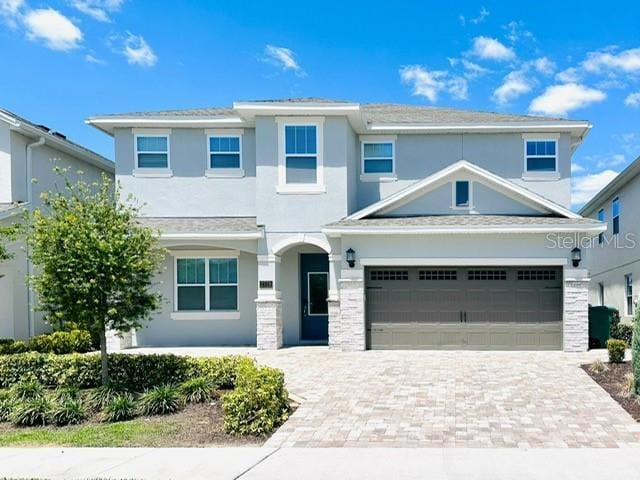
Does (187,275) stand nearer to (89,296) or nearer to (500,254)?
(89,296)

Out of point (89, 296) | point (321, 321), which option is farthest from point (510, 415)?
point (321, 321)

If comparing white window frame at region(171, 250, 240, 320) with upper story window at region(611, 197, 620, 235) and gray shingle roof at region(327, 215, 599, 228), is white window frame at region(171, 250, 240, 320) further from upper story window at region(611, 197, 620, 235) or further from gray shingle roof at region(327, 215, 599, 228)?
upper story window at region(611, 197, 620, 235)

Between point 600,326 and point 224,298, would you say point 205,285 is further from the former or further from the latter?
point 600,326

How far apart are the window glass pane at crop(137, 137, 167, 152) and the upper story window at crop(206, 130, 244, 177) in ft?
4.64

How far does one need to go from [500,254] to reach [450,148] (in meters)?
4.50

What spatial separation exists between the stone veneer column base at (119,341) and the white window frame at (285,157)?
20.3 ft

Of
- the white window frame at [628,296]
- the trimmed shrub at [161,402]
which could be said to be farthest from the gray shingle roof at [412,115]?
the trimmed shrub at [161,402]

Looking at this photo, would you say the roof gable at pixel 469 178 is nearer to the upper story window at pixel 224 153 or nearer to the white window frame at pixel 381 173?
the white window frame at pixel 381 173

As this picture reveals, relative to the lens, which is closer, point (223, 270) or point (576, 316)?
point (576, 316)

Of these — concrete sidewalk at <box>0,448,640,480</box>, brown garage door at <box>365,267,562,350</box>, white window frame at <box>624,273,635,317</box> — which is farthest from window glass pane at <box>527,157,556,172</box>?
concrete sidewalk at <box>0,448,640,480</box>

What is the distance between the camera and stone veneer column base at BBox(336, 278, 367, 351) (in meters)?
15.6

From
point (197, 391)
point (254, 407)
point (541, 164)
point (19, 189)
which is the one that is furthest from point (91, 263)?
point (541, 164)

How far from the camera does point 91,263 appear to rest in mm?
10188

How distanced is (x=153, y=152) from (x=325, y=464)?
13447 millimetres
